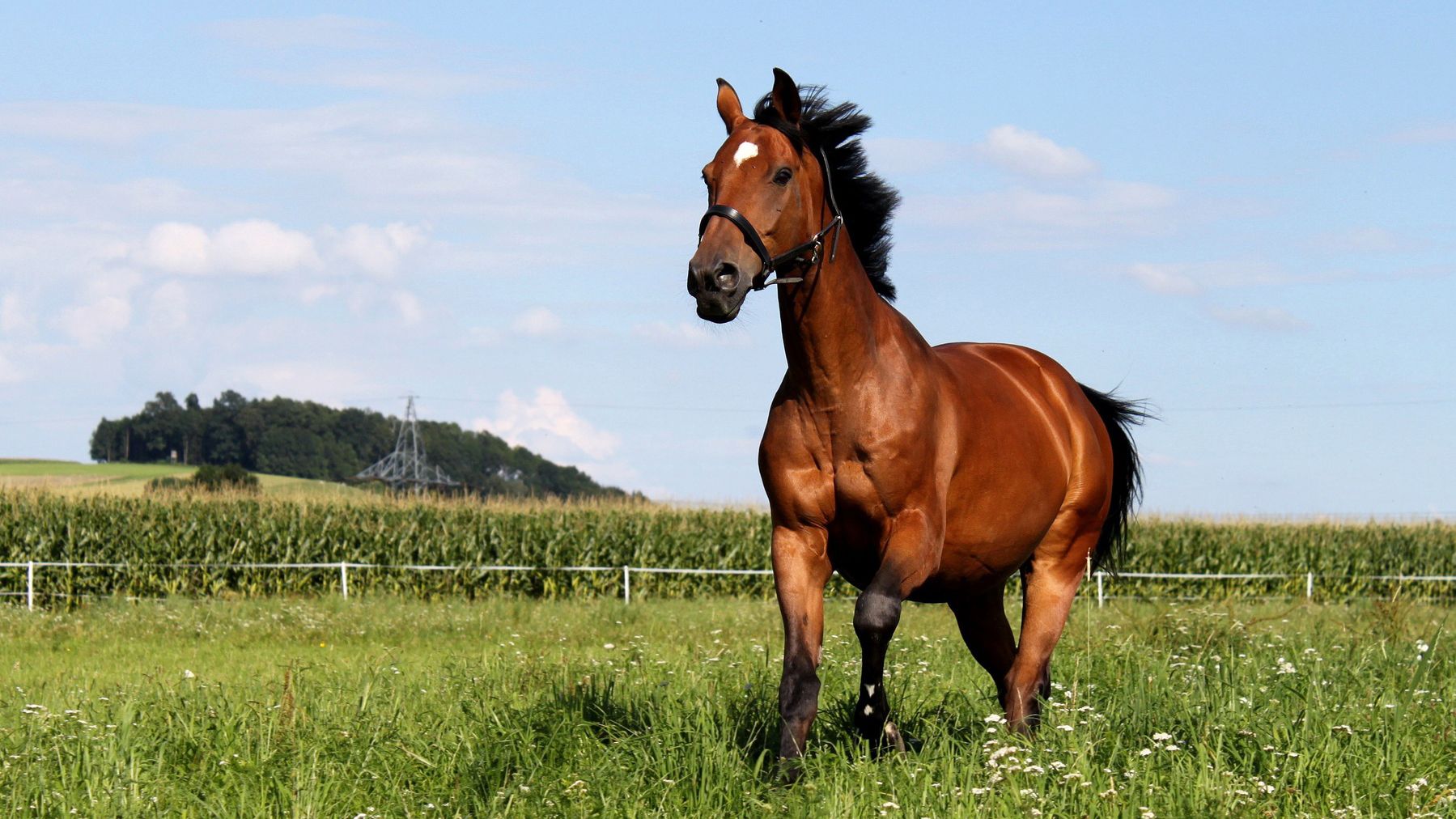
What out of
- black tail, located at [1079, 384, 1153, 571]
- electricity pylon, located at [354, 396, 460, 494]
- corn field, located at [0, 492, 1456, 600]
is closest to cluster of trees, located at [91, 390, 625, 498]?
electricity pylon, located at [354, 396, 460, 494]

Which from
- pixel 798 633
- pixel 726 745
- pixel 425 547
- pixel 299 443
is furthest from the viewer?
pixel 299 443

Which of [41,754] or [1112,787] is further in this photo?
[41,754]

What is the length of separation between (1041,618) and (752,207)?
2.84m

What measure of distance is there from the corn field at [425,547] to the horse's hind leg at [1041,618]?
72.0ft

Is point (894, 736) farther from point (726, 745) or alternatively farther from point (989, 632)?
point (989, 632)

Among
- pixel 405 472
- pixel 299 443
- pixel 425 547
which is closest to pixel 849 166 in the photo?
pixel 425 547

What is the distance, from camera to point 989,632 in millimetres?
6809

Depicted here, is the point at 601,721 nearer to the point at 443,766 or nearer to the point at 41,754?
the point at 443,766

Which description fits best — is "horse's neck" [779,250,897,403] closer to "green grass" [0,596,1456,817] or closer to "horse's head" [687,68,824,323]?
"horse's head" [687,68,824,323]

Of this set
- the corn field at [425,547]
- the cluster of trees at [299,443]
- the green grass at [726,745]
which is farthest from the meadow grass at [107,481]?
the green grass at [726,745]

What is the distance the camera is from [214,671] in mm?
13273

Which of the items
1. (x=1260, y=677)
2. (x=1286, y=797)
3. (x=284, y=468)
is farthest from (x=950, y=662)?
(x=284, y=468)

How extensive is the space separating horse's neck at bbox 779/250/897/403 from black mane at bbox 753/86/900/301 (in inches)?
18.2

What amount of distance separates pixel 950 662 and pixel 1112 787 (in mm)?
4764
